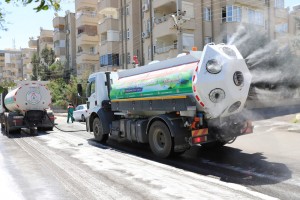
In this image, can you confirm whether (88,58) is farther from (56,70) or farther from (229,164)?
(229,164)

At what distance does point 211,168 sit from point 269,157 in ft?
6.61

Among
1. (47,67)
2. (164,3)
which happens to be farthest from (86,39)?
(164,3)

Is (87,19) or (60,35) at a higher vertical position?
(87,19)

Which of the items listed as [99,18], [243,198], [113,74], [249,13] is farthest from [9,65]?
[243,198]

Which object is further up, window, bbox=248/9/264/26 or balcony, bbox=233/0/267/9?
balcony, bbox=233/0/267/9

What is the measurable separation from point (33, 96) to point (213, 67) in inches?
468

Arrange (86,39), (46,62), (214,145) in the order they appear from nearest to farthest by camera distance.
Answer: (214,145)
(86,39)
(46,62)

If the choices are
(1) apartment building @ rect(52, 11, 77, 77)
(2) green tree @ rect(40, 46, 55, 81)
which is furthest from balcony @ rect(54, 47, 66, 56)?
(2) green tree @ rect(40, 46, 55, 81)

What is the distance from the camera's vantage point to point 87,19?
4869 cm

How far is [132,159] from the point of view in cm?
932

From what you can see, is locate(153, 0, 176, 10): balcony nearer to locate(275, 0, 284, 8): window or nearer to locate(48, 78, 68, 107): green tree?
locate(275, 0, 284, 8): window

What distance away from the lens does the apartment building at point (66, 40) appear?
185 feet

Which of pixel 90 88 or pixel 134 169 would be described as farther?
pixel 90 88

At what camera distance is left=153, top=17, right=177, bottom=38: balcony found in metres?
28.7
